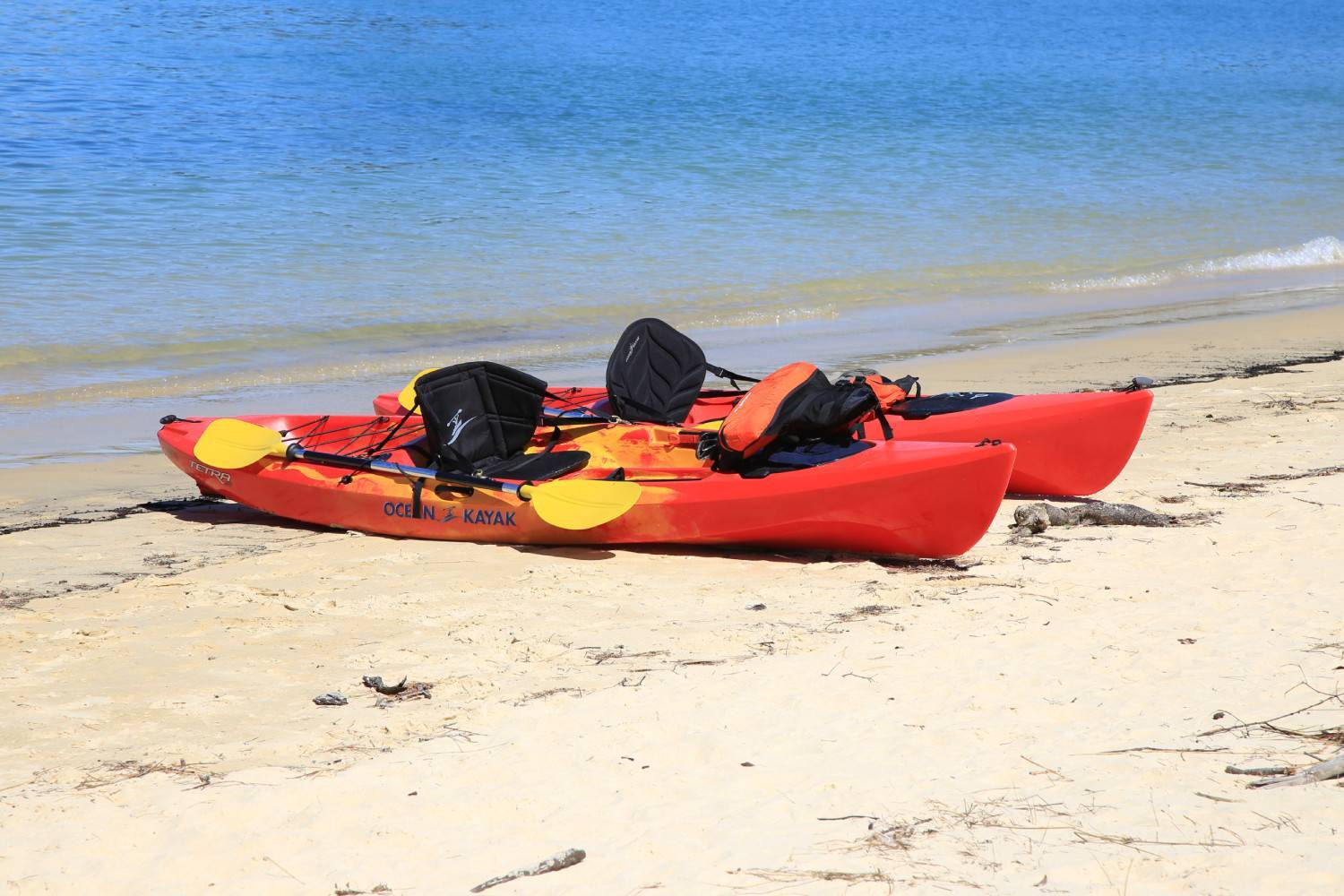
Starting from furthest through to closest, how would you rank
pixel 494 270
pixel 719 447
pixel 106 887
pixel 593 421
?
pixel 494 270, pixel 593 421, pixel 719 447, pixel 106 887

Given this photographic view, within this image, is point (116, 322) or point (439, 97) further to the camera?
point (439, 97)

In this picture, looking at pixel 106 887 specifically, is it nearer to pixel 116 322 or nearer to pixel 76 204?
pixel 116 322

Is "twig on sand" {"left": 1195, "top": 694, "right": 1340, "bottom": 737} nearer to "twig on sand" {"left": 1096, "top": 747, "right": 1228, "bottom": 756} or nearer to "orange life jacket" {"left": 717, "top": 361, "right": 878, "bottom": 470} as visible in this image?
"twig on sand" {"left": 1096, "top": 747, "right": 1228, "bottom": 756}

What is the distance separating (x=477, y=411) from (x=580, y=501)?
958 millimetres

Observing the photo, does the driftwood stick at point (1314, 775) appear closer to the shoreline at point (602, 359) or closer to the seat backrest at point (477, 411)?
the seat backrest at point (477, 411)

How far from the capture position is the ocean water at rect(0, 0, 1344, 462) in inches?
407

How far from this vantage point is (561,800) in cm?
315

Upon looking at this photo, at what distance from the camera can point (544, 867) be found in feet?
9.16

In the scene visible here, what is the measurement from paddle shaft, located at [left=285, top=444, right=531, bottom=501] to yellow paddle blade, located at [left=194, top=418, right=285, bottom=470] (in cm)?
11

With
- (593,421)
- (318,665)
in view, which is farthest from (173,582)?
(593,421)

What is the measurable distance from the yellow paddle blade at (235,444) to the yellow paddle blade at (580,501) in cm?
151

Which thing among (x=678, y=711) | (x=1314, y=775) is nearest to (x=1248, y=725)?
(x=1314, y=775)

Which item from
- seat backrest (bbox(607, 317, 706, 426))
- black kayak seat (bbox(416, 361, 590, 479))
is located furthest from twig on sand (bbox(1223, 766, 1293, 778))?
seat backrest (bbox(607, 317, 706, 426))

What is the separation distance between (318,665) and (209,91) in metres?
19.0
